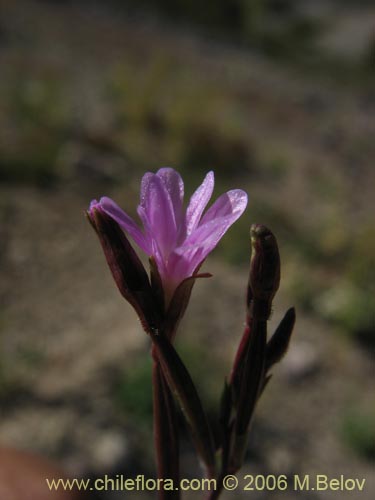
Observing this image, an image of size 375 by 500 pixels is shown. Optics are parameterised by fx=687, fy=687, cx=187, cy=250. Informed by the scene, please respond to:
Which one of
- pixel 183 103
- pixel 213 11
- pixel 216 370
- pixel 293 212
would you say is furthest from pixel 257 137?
pixel 213 11

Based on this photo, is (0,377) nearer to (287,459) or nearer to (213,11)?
(287,459)

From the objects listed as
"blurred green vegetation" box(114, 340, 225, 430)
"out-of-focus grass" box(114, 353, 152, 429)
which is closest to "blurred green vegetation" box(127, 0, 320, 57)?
"blurred green vegetation" box(114, 340, 225, 430)

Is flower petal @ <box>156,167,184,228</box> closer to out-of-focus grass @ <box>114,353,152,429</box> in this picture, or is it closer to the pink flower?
the pink flower

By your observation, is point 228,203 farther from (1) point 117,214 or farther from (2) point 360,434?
(2) point 360,434

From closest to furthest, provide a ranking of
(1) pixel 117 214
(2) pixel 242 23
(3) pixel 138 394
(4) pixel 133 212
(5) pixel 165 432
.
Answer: (1) pixel 117 214 < (5) pixel 165 432 < (3) pixel 138 394 < (4) pixel 133 212 < (2) pixel 242 23

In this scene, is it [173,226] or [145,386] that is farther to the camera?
[145,386]

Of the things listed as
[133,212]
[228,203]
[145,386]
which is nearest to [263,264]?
[228,203]

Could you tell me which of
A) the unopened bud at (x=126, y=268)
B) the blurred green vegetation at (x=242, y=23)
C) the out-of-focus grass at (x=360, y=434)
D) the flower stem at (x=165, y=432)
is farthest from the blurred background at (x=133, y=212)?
the unopened bud at (x=126, y=268)
